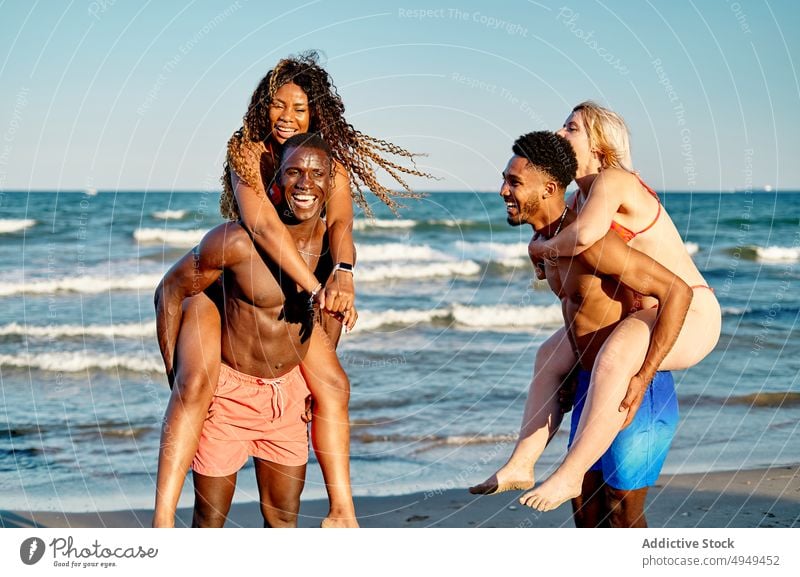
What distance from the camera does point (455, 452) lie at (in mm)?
9969

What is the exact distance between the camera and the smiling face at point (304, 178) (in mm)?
5047

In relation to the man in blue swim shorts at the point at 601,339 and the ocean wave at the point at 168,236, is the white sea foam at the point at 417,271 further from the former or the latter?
the man in blue swim shorts at the point at 601,339

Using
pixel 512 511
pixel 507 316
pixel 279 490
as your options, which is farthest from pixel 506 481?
pixel 507 316

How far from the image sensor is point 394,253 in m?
25.8

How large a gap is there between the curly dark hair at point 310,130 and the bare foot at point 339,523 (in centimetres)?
184

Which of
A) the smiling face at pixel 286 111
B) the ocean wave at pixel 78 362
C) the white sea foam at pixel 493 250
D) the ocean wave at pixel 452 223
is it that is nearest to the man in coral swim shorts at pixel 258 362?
the smiling face at pixel 286 111

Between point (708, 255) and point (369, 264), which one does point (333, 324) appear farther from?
point (708, 255)

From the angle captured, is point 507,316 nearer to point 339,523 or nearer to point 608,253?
point 339,523

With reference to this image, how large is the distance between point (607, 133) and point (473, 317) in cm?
1287

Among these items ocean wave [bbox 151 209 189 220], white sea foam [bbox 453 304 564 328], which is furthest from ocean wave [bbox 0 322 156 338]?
ocean wave [bbox 151 209 189 220]

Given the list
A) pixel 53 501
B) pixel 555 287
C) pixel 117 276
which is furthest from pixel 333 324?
pixel 117 276
